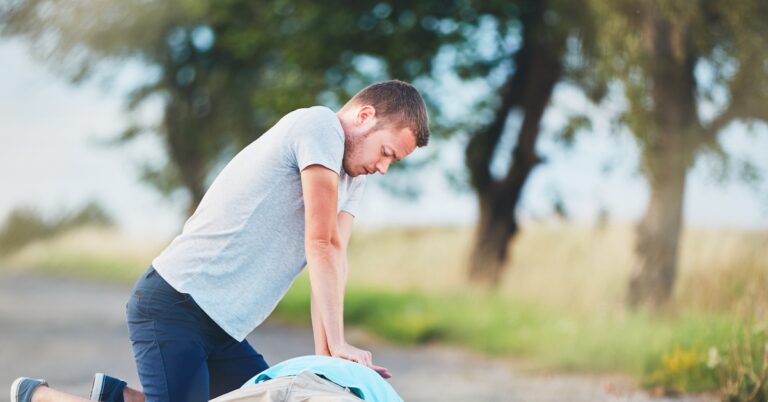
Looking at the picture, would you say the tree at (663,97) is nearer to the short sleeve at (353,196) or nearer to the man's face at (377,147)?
the short sleeve at (353,196)

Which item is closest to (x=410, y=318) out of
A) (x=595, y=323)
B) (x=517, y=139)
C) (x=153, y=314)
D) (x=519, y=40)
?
(x=595, y=323)

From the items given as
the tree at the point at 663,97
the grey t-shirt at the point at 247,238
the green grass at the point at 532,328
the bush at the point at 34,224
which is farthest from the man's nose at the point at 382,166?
the bush at the point at 34,224

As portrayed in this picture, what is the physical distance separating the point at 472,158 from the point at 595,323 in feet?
16.6

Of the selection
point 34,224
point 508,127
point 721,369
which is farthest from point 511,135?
point 34,224

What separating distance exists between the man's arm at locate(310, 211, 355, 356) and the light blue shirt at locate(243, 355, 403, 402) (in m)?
0.23

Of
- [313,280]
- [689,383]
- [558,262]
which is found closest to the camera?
Result: [313,280]

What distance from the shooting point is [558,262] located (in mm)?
12930

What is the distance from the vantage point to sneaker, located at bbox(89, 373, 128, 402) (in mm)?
3975

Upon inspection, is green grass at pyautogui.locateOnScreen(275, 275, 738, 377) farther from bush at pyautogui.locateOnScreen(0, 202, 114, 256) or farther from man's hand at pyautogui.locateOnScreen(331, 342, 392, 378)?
Result: bush at pyautogui.locateOnScreen(0, 202, 114, 256)

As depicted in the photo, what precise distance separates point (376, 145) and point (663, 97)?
818 centimetres

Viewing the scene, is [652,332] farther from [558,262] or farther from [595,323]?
[558,262]

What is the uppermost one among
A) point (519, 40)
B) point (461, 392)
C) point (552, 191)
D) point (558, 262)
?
point (519, 40)

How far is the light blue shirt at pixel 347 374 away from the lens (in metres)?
3.17

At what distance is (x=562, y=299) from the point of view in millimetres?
11781
